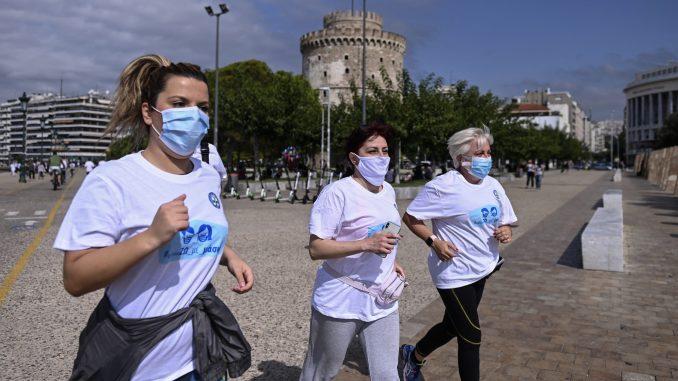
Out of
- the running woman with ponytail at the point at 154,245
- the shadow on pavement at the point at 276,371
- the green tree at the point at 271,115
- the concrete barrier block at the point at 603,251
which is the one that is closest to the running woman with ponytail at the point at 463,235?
the shadow on pavement at the point at 276,371

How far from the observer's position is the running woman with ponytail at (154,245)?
5.85 feet

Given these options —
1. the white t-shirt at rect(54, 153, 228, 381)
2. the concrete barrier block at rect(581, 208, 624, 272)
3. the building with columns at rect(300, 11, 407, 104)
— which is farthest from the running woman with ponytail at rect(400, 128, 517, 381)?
the building with columns at rect(300, 11, 407, 104)

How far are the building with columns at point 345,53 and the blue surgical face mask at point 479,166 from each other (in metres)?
67.5

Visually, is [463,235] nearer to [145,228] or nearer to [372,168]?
[372,168]

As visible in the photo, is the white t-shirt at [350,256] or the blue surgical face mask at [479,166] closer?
the white t-shirt at [350,256]

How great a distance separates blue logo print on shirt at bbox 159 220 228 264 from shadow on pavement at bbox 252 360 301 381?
7.94ft

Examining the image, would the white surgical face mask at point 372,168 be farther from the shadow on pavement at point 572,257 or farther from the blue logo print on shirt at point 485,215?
the shadow on pavement at point 572,257

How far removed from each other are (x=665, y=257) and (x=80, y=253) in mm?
10283

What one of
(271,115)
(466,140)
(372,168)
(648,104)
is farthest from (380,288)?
(648,104)

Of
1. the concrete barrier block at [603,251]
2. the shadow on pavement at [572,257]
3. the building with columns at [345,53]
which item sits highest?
the building with columns at [345,53]

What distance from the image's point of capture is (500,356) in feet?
15.5

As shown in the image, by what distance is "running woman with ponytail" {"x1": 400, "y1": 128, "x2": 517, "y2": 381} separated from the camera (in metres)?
3.62

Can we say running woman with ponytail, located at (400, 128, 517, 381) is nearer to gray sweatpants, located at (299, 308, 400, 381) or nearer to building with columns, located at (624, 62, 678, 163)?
gray sweatpants, located at (299, 308, 400, 381)

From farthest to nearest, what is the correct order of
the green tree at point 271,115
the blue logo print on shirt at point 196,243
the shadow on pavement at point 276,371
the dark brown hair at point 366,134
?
1. the green tree at point 271,115
2. the shadow on pavement at point 276,371
3. the dark brown hair at point 366,134
4. the blue logo print on shirt at point 196,243
